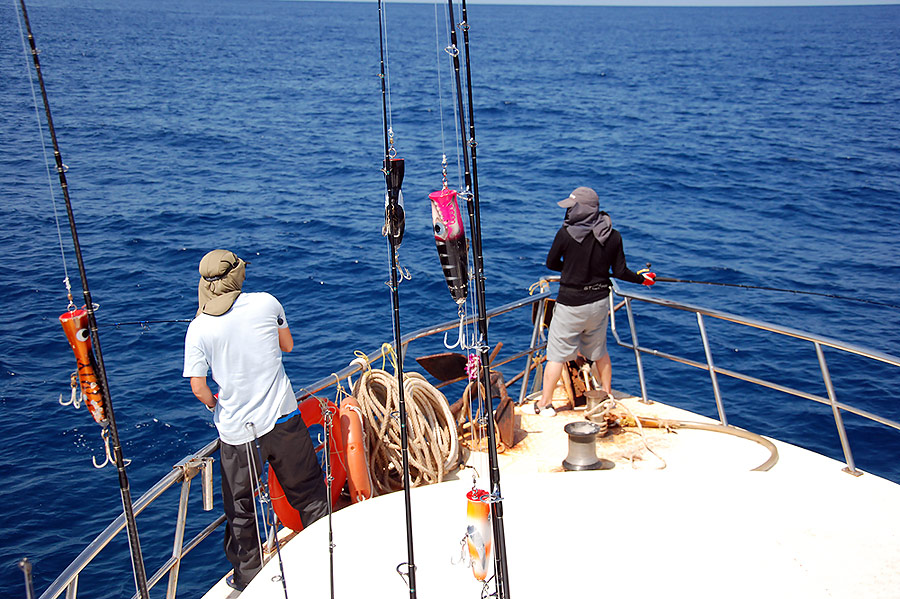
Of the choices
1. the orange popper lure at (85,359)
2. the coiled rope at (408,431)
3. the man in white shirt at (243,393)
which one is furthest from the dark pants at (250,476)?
the orange popper lure at (85,359)

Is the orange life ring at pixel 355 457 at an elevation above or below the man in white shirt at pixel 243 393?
below

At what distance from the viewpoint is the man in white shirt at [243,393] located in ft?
12.8

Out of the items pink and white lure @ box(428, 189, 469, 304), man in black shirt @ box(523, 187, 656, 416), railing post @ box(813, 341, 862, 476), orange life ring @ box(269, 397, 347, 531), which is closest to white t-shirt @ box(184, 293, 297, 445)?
orange life ring @ box(269, 397, 347, 531)

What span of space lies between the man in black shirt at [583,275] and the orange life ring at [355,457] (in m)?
1.79

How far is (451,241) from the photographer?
3.18 m

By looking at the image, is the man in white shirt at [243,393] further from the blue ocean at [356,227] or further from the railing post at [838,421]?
the railing post at [838,421]

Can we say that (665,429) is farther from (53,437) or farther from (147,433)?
(53,437)

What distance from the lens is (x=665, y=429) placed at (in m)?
5.82

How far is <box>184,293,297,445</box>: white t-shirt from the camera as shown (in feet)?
12.8

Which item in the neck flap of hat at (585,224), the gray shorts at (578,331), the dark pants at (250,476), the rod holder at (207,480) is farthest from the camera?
the gray shorts at (578,331)

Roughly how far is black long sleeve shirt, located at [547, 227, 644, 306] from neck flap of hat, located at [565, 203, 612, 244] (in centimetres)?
4

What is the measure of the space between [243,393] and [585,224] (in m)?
2.70

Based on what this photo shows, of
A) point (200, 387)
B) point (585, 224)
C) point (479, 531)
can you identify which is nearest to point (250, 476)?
point (200, 387)

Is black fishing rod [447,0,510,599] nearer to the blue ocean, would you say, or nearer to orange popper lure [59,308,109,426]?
the blue ocean
